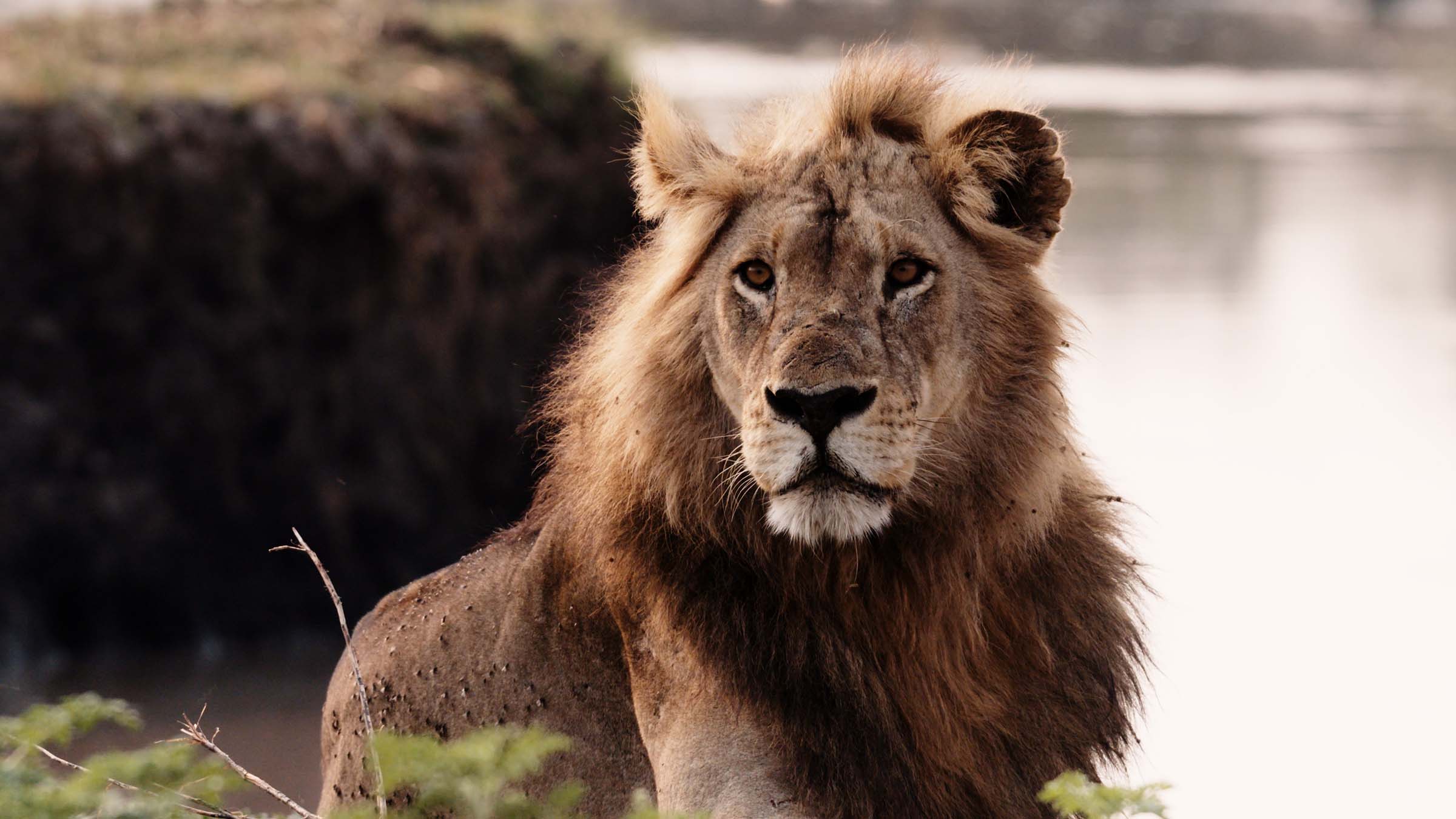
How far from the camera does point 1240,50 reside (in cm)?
3894

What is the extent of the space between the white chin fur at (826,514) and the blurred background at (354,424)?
433cm

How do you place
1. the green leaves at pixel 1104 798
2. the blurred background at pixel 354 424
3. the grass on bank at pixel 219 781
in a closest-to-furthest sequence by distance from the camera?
the grass on bank at pixel 219 781
the green leaves at pixel 1104 798
the blurred background at pixel 354 424

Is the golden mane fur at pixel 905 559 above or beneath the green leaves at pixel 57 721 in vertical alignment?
above

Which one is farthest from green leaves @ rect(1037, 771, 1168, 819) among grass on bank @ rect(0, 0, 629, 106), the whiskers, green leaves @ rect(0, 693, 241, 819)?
grass on bank @ rect(0, 0, 629, 106)

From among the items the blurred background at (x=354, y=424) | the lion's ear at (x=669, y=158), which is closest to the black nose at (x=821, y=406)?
the lion's ear at (x=669, y=158)

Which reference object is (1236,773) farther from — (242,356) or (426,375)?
(242,356)

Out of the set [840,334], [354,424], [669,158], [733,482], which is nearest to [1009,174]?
[840,334]

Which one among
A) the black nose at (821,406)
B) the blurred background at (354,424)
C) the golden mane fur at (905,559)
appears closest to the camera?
the black nose at (821,406)

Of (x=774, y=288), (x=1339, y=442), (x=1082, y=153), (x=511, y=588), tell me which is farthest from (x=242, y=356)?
(x=1082, y=153)

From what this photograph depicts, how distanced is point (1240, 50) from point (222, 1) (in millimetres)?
29100

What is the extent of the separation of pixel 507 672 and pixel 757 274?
1.29 m

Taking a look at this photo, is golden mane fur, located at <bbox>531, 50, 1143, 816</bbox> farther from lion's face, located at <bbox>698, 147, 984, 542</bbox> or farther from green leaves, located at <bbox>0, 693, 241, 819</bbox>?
green leaves, located at <bbox>0, 693, 241, 819</bbox>

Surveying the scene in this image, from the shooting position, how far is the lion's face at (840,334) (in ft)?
11.6

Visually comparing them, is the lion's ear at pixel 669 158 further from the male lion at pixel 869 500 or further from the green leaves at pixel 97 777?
the green leaves at pixel 97 777
